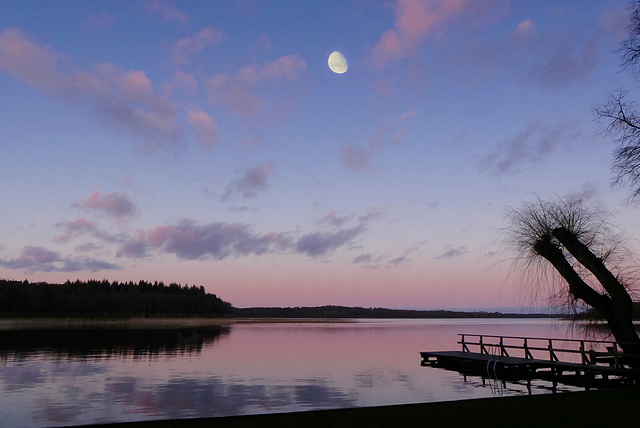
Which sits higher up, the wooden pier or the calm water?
the wooden pier

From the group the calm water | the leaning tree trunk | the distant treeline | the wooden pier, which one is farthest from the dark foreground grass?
the distant treeline

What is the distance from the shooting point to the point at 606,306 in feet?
75.9

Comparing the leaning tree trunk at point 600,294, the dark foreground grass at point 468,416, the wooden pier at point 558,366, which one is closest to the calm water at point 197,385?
the wooden pier at point 558,366

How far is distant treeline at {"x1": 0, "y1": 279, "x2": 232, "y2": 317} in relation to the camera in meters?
147

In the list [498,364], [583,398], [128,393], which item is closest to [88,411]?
[128,393]

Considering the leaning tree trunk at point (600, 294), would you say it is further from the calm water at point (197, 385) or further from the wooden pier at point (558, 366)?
the calm water at point (197, 385)

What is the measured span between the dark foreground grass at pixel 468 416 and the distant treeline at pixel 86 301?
146 meters

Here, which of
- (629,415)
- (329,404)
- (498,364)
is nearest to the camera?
(629,415)

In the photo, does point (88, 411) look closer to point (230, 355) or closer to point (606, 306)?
point (606, 306)

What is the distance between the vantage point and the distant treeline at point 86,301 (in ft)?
484

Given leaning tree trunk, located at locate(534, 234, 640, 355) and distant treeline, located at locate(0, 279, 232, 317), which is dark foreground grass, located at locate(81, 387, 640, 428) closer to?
leaning tree trunk, located at locate(534, 234, 640, 355)

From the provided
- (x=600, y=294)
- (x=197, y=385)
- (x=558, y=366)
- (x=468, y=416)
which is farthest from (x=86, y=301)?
(x=468, y=416)

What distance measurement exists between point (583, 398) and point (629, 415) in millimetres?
2546

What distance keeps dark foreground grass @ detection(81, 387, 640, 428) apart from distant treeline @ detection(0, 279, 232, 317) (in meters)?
146
